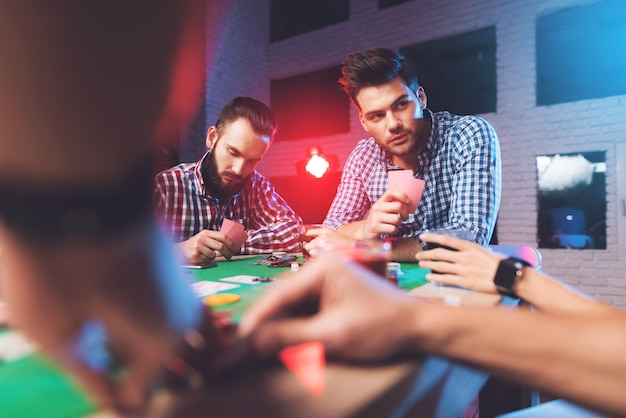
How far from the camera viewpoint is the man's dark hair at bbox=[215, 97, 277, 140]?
244 centimetres

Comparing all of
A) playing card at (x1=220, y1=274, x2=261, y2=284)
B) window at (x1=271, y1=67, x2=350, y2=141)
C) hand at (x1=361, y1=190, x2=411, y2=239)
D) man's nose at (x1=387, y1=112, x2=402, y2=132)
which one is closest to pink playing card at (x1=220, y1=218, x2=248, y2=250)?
playing card at (x1=220, y1=274, x2=261, y2=284)

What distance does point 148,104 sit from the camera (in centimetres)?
35

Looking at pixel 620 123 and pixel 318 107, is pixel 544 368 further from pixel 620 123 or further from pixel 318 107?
pixel 318 107

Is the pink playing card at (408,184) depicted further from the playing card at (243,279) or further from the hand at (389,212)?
the playing card at (243,279)

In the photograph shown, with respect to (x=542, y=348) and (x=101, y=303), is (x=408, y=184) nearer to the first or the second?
(x=542, y=348)

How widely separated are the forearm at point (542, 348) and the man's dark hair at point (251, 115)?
→ 81.7 inches

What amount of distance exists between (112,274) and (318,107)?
6110 mm

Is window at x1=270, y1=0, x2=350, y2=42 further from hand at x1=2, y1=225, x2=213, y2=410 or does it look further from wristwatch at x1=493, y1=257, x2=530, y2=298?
hand at x1=2, y1=225, x2=213, y2=410

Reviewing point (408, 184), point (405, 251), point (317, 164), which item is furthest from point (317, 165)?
point (408, 184)

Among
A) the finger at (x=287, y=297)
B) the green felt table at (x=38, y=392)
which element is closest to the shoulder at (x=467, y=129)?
the finger at (x=287, y=297)

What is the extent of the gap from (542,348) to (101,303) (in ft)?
1.80

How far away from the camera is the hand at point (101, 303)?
0.36 metres

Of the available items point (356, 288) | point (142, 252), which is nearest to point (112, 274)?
point (142, 252)

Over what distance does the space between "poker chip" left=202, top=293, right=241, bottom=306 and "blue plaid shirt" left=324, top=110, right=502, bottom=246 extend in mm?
1232
